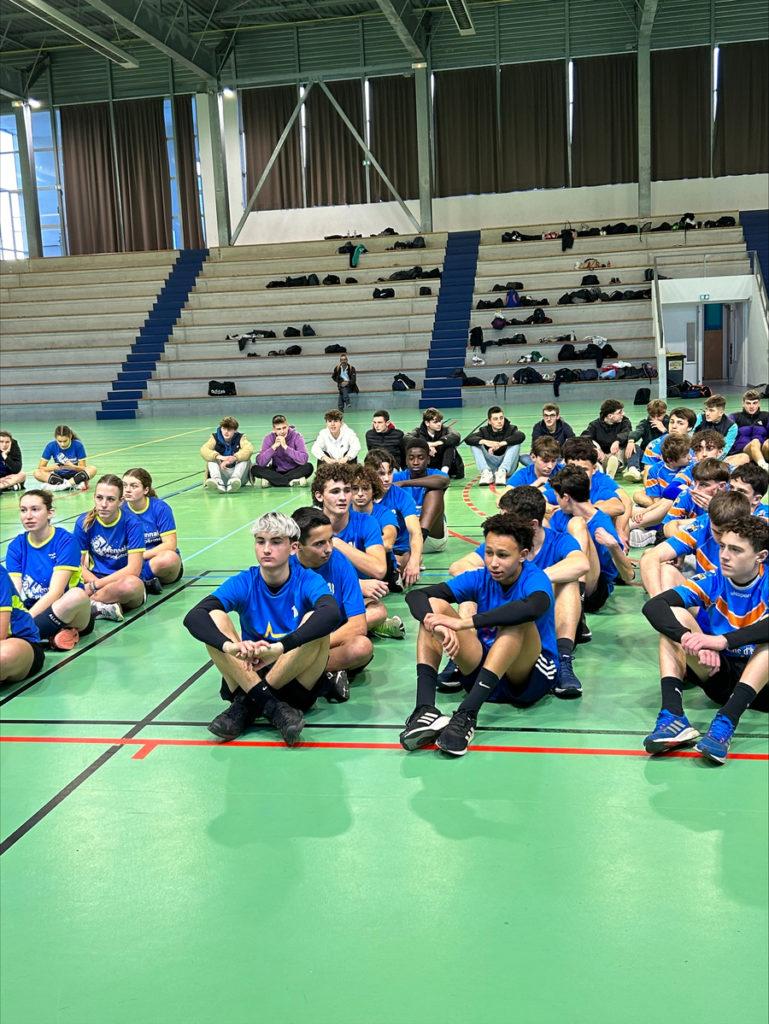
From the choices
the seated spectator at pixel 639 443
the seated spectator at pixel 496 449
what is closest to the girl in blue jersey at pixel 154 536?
the seated spectator at pixel 496 449

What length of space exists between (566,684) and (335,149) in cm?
3279

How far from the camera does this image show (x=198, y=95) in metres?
36.0

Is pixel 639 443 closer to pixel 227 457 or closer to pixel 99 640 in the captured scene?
pixel 227 457

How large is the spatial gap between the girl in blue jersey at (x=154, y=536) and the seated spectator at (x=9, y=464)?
656 cm

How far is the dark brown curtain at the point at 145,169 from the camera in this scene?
37.1 metres

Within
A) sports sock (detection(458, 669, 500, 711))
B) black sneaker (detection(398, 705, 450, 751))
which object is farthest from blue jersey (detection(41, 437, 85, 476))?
sports sock (detection(458, 669, 500, 711))

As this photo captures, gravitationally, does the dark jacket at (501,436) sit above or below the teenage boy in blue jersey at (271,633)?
above

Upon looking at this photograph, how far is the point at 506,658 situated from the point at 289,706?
131 centimetres

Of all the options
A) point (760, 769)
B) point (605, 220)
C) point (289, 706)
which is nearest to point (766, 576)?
point (760, 769)

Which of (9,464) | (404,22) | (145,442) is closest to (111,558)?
(9,464)

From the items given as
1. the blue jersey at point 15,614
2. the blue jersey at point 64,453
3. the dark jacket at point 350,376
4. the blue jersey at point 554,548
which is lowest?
the blue jersey at point 15,614

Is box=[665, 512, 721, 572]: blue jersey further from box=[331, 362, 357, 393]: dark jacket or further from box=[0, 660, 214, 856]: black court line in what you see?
box=[331, 362, 357, 393]: dark jacket

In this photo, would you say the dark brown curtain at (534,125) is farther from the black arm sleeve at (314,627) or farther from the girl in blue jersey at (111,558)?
the black arm sleeve at (314,627)

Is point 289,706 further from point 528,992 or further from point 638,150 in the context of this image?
point 638,150
